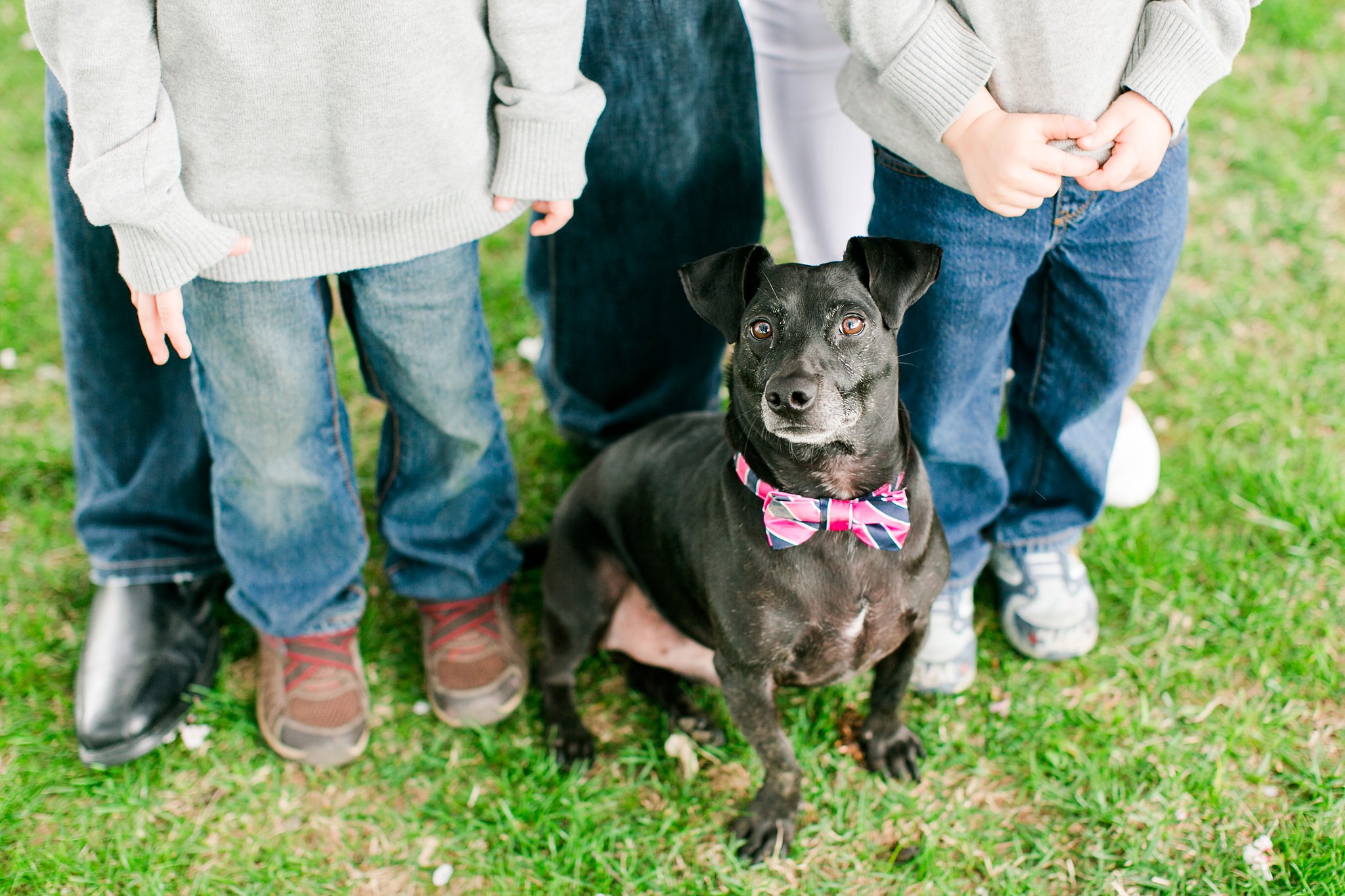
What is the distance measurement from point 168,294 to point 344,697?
4.47 ft

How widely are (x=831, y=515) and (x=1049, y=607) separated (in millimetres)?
1154

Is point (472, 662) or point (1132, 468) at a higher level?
point (1132, 468)

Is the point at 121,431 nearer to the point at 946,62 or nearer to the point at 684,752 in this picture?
the point at 684,752

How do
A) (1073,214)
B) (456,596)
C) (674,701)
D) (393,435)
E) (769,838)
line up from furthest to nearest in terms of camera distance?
1. (456,596)
2. (674,701)
3. (393,435)
4. (769,838)
5. (1073,214)

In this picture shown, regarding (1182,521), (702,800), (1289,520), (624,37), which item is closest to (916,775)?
(702,800)

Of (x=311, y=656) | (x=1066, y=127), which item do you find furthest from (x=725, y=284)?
(x=311, y=656)

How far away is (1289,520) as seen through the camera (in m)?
3.41

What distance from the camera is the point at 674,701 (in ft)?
10.2

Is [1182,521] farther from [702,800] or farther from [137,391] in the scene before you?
[137,391]

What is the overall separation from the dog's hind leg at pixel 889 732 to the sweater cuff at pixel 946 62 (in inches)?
56.3

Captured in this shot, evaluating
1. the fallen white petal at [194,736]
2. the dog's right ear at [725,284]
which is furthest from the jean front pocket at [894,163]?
the fallen white petal at [194,736]

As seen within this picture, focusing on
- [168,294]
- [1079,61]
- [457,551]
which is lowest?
[457,551]

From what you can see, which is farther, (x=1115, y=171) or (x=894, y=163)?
(x=894, y=163)

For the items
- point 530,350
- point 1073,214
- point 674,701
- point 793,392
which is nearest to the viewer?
point 793,392
